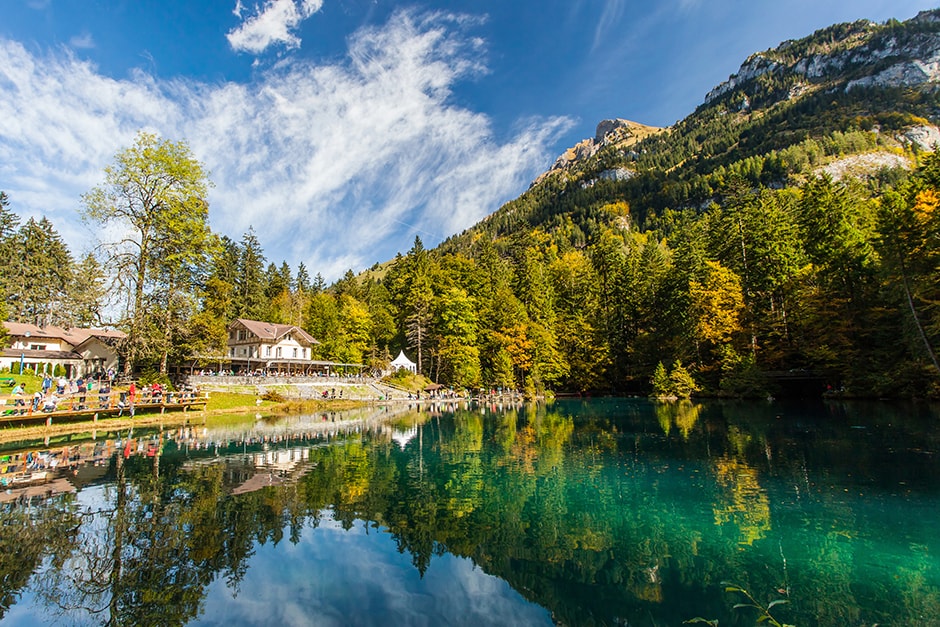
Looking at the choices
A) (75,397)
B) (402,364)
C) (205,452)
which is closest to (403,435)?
(205,452)

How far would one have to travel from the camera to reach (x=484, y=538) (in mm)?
9398

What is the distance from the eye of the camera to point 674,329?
5166 centimetres

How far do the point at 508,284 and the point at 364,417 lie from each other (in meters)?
42.4

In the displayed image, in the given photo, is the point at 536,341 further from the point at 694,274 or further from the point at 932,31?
the point at 932,31

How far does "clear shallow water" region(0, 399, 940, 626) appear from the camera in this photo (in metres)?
6.47

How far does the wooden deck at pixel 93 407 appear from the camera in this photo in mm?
20688

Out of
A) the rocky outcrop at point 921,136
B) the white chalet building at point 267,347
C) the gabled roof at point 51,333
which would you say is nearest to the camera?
the gabled roof at point 51,333

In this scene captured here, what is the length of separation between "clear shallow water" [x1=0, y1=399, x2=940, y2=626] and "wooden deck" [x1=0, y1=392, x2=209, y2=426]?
21.7 feet

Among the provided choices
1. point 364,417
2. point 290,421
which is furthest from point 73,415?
point 364,417

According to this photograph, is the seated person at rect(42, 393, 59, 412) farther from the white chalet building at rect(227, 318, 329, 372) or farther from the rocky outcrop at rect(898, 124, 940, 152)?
the rocky outcrop at rect(898, 124, 940, 152)

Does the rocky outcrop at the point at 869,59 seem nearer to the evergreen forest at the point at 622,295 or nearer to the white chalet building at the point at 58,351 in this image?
the evergreen forest at the point at 622,295

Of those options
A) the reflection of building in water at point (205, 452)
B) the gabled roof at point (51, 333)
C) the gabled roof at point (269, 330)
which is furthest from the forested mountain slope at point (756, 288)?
the gabled roof at point (51, 333)

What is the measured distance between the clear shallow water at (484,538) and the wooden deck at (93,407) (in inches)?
260

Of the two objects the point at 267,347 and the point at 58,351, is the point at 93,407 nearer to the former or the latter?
the point at 267,347
